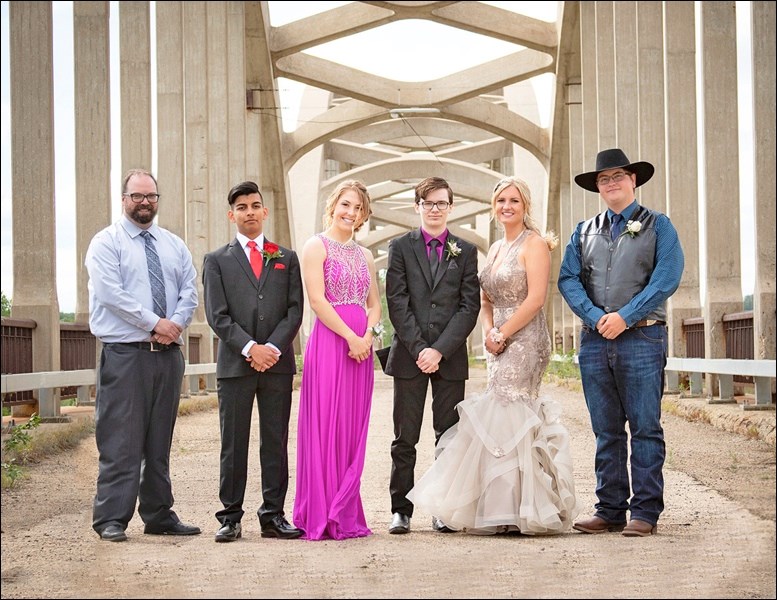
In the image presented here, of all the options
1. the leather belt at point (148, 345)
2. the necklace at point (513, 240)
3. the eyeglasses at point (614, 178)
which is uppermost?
the eyeglasses at point (614, 178)

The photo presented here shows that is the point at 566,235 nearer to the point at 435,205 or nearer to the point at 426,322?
the point at 435,205

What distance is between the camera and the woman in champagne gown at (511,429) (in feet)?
18.5

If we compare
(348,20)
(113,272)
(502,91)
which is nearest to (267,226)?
(348,20)

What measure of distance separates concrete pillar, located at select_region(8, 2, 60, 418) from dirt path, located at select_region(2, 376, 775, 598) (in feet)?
14.5

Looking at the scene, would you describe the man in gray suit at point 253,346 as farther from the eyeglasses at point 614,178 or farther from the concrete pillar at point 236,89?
the concrete pillar at point 236,89

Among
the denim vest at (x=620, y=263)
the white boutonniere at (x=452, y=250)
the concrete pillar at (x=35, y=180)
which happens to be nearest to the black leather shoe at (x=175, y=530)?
the white boutonniere at (x=452, y=250)

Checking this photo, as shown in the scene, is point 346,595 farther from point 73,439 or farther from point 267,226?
point 267,226

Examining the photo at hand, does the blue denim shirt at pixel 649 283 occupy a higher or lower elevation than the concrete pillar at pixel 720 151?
lower

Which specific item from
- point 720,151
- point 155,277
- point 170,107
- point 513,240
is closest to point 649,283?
point 513,240

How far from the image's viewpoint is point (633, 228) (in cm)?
575

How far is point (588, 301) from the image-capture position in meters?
5.80

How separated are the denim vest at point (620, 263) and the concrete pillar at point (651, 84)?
14.0 meters

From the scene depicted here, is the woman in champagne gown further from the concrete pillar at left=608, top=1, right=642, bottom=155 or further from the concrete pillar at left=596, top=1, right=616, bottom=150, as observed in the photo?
the concrete pillar at left=596, top=1, right=616, bottom=150

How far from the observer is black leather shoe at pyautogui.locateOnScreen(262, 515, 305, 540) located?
557 cm
